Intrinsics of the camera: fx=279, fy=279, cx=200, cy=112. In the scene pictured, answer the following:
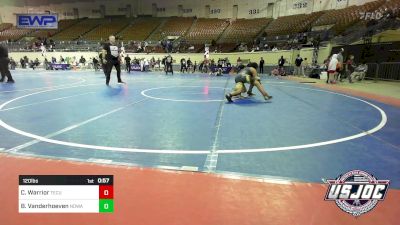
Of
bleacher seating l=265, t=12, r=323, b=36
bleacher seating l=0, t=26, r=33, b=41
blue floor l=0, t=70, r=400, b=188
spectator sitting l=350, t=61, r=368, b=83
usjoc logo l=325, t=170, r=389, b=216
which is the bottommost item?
blue floor l=0, t=70, r=400, b=188

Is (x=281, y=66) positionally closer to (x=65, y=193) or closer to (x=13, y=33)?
(x=65, y=193)

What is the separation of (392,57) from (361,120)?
1284 centimetres

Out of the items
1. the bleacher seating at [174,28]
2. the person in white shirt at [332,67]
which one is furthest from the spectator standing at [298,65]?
the bleacher seating at [174,28]

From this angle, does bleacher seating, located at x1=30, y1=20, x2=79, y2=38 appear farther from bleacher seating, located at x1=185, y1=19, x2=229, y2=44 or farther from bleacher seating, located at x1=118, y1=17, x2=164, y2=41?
bleacher seating, located at x1=185, y1=19, x2=229, y2=44

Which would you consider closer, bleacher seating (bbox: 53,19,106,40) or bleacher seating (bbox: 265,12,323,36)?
bleacher seating (bbox: 265,12,323,36)

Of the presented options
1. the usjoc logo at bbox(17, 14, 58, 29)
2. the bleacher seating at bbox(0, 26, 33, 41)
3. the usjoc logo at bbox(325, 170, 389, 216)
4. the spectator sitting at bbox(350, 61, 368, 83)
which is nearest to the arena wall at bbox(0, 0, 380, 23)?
the bleacher seating at bbox(0, 26, 33, 41)

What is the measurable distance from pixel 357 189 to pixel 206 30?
109 feet

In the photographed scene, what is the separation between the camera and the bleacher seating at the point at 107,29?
113 ft

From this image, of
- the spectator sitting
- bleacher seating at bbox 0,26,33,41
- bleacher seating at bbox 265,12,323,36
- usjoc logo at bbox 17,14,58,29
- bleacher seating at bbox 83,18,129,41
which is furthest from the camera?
bleacher seating at bbox 0,26,33,41

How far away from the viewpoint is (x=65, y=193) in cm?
182

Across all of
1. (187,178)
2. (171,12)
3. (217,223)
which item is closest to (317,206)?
(217,223)

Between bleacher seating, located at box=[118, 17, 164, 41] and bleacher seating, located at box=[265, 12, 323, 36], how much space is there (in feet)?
47.7

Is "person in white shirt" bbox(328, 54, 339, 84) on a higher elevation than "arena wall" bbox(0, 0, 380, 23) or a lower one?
lower

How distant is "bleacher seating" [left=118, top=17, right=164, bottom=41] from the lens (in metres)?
33.9
